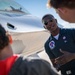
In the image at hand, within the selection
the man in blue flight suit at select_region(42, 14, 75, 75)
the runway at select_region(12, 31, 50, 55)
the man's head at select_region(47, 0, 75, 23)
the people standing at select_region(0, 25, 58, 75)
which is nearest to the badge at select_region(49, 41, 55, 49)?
the man in blue flight suit at select_region(42, 14, 75, 75)

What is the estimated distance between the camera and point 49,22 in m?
4.21

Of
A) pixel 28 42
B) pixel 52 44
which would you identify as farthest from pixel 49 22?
pixel 28 42

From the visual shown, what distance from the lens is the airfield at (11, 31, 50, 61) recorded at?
6100mm

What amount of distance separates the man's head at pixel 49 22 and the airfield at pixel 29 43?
182 cm

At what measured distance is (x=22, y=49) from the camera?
6.34m

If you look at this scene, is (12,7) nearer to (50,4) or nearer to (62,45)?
(62,45)

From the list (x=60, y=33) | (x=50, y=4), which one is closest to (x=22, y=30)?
(x=60, y=33)

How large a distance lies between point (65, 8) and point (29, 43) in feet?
15.1

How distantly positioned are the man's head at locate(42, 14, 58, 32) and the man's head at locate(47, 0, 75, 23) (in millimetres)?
2025

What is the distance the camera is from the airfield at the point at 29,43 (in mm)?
6100

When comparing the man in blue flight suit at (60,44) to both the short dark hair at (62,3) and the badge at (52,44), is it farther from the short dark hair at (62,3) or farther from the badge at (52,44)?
the short dark hair at (62,3)

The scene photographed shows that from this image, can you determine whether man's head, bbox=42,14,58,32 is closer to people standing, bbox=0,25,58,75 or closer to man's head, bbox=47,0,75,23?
man's head, bbox=47,0,75,23

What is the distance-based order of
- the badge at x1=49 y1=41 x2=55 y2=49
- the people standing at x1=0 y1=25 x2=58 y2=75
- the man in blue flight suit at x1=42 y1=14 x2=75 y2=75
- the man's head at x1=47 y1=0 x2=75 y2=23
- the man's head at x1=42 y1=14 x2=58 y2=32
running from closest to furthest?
the people standing at x1=0 y1=25 x2=58 y2=75
the man's head at x1=47 y1=0 x2=75 y2=23
the man in blue flight suit at x1=42 y1=14 x2=75 y2=75
the badge at x1=49 y1=41 x2=55 y2=49
the man's head at x1=42 y1=14 x2=58 y2=32

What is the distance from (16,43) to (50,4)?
4.11m
